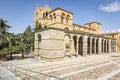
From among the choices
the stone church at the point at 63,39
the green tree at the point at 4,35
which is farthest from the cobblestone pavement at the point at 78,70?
the green tree at the point at 4,35

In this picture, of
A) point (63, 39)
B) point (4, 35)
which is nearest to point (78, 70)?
point (63, 39)

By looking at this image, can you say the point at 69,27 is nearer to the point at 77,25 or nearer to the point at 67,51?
the point at 77,25

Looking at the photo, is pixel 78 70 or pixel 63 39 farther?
pixel 63 39

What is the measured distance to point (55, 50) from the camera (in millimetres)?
22469

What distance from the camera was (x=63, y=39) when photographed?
2433 cm

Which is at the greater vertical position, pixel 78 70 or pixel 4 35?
pixel 4 35

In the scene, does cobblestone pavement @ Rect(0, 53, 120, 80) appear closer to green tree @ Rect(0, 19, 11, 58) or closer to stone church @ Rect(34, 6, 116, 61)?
stone church @ Rect(34, 6, 116, 61)

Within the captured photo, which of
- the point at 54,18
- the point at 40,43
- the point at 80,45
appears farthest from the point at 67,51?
the point at 54,18

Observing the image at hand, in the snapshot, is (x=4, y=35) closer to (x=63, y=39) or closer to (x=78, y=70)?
(x=63, y=39)

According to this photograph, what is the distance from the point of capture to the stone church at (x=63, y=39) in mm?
22375

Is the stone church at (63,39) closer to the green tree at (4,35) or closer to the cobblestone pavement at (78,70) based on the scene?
the cobblestone pavement at (78,70)

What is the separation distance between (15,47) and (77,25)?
77.2 feet

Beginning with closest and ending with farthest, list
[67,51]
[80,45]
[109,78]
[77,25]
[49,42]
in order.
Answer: [109,78], [49,42], [67,51], [80,45], [77,25]

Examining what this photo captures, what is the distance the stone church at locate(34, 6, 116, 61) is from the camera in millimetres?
22375
